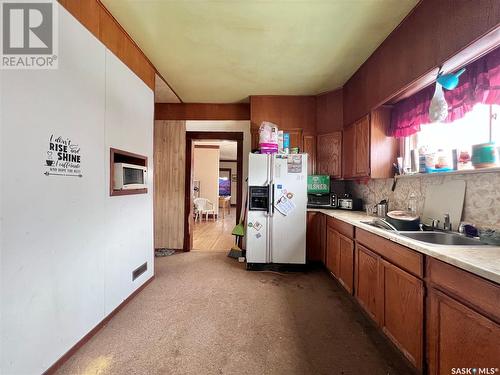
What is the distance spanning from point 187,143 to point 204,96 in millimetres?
869

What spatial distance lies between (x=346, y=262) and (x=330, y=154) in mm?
1712

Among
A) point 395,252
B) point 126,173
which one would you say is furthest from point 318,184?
point 126,173

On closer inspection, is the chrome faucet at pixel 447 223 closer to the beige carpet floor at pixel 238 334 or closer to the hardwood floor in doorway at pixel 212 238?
the beige carpet floor at pixel 238 334

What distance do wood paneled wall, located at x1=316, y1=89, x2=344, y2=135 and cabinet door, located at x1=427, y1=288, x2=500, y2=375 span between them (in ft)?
8.83

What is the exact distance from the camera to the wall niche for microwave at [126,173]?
197cm

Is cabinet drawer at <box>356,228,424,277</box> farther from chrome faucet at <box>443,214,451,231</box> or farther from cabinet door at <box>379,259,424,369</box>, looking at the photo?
chrome faucet at <box>443,214,451,231</box>

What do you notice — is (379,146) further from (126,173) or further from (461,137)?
(126,173)

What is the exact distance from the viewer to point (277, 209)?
3.09m

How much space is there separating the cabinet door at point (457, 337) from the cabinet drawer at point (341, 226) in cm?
106

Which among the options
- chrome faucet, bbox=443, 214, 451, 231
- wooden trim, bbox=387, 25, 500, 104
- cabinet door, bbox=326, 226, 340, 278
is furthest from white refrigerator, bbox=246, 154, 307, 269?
chrome faucet, bbox=443, 214, 451, 231

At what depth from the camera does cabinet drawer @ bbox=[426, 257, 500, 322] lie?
0.90m

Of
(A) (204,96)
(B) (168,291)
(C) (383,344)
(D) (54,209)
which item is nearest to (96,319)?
(B) (168,291)

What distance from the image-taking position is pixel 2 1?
116 cm

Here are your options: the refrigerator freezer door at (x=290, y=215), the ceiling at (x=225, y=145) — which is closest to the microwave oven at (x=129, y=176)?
the refrigerator freezer door at (x=290, y=215)
